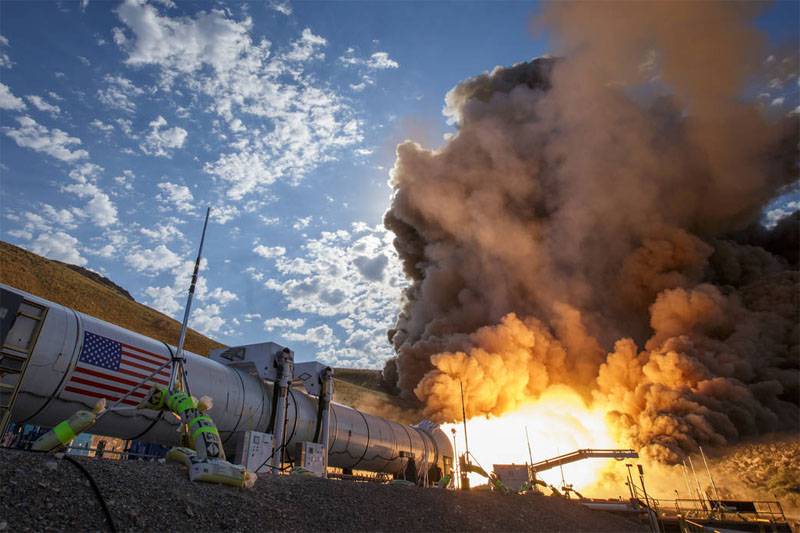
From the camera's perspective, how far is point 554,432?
38.2 metres

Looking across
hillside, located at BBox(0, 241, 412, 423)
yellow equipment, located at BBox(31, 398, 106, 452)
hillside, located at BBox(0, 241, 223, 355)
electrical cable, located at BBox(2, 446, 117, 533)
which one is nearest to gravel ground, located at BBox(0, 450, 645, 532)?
electrical cable, located at BBox(2, 446, 117, 533)

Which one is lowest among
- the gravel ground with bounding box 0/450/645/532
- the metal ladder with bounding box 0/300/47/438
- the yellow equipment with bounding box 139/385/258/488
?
the gravel ground with bounding box 0/450/645/532

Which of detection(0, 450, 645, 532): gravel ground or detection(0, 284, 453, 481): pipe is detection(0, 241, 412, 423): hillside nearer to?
detection(0, 284, 453, 481): pipe

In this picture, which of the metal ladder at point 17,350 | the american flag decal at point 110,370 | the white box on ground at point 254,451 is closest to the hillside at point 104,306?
the white box on ground at point 254,451

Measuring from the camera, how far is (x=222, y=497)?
298 inches

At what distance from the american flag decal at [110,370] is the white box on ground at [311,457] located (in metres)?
5.30

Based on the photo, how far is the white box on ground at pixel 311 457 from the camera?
1475 centimetres

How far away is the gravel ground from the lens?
5355 mm

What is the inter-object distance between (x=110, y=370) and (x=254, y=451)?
442cm

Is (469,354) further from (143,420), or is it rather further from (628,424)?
(143,420)

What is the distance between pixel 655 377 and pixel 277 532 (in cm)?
4155

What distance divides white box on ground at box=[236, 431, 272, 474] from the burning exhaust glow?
2104cm

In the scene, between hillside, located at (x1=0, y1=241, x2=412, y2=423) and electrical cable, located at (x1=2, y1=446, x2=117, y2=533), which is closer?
electrical cable, located at (x1=2, y1=446, x2=117, y2=533)

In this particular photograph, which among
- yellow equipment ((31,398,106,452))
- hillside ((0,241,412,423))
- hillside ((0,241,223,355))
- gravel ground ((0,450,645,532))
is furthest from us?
hillside ((0,241,223,355))
